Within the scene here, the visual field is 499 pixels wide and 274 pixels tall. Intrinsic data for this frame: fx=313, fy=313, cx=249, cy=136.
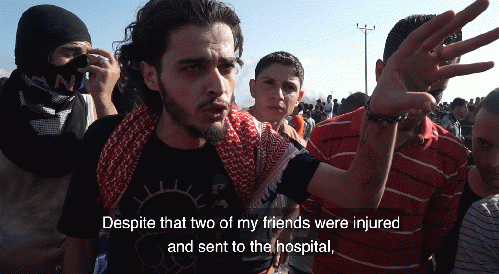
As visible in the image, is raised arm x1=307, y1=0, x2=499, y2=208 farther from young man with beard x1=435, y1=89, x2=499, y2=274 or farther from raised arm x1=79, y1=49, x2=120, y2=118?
raised arm x1=79, y1=49, x2=120, y2=118

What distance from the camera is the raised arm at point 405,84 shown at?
101cm

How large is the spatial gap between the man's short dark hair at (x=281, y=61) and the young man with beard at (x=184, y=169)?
4.95 feet

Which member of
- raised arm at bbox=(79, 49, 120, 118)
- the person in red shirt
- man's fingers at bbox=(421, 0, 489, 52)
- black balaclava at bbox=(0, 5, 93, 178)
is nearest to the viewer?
man's fingers at bbox=(421, 0, 489, 52)

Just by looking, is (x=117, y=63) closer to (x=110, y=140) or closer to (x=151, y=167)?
(x=110, y=140)

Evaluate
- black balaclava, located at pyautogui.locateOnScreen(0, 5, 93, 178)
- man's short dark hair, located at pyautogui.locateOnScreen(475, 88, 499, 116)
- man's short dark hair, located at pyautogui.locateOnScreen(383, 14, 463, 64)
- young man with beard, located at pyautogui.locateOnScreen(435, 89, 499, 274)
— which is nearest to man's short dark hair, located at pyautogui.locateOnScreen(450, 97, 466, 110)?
man's short dark hair, located at pyautogui.locateOnScreen(475, 88, 499, 116)

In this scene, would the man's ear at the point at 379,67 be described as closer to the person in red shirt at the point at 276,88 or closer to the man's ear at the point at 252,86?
the person in red shirt at the point at 276,88

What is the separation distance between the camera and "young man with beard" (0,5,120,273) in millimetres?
1854

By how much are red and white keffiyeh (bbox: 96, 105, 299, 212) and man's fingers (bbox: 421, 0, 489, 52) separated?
700 millimetres

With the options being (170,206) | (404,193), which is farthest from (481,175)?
(170,206)

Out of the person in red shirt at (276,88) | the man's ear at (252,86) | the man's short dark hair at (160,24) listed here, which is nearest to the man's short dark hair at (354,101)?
the person in red shirt at (276,88)

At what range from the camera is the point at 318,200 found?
6.26 feet

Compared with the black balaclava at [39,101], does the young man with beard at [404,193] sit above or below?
below

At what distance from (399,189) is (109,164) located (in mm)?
1466

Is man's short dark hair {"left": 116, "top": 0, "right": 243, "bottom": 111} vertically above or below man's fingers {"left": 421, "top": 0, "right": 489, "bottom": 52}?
above
